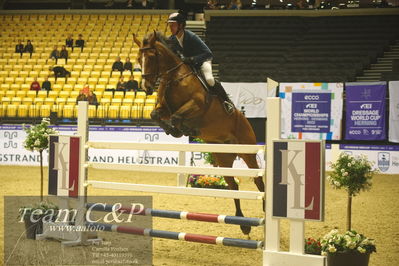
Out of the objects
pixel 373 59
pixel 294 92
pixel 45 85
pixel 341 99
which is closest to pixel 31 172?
pixel 45 85

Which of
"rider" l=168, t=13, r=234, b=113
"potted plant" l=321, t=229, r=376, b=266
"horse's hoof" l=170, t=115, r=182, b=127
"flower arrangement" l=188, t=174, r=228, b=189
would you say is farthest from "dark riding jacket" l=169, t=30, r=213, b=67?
"potted plant" l=321, t=229, r=376, b=266

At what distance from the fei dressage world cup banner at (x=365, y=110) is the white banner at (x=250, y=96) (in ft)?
7.53

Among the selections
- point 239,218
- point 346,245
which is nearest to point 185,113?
point 239,218

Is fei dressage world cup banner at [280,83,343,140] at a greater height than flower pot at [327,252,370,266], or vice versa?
fei dressage world cup banner at [280,83,343,140]

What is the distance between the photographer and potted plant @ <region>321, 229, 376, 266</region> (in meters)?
4.42

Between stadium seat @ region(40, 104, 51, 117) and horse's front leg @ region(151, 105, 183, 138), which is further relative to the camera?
stadium seat @ region(40, 104, 51, 117)

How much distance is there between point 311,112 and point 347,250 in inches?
413

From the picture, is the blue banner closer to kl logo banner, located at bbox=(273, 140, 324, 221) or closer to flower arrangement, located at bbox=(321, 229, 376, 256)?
flower arrangement, located at bbox=(321, 229, 376, 256)

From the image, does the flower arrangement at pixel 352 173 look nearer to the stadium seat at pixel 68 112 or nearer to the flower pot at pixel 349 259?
the flower pot at pixel 349 259

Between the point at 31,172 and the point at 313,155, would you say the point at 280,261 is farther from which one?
the point at 31,172

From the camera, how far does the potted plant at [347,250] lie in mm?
4418

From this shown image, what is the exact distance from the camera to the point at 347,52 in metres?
18.2

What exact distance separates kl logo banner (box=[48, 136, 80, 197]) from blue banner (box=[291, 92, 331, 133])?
10.0 metres

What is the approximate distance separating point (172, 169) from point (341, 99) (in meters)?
10.5
